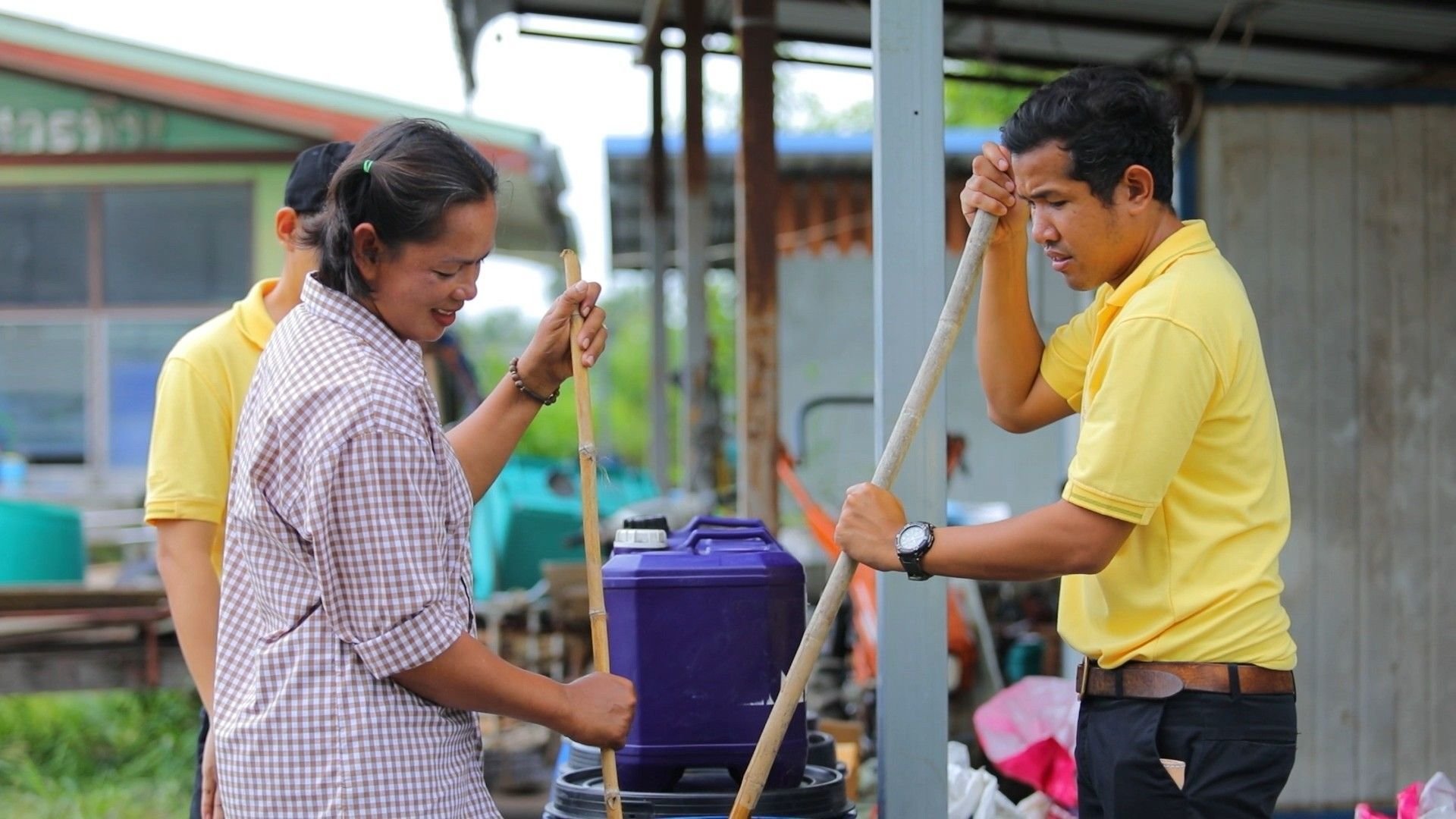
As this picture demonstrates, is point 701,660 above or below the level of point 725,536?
below

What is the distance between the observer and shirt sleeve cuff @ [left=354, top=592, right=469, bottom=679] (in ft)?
6.53

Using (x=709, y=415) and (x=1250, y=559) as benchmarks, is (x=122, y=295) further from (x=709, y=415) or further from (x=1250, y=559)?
(x=1250, y=559)

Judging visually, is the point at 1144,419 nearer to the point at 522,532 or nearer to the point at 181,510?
the point at 181,510

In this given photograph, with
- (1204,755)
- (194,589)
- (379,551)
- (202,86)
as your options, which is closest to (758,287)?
(194,589)

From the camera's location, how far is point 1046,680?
4.30 metres

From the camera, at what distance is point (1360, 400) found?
201 inches

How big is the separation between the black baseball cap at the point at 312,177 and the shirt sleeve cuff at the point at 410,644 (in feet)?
3.42

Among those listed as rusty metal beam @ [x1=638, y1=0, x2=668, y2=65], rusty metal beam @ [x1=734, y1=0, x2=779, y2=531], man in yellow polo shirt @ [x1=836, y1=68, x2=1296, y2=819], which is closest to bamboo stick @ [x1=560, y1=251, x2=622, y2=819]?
man in yellow polo shirt @ [x1=836, y1=68, x2=1296, y2=819]

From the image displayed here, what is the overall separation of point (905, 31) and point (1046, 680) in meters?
2.20

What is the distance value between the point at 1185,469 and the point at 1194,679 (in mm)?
345

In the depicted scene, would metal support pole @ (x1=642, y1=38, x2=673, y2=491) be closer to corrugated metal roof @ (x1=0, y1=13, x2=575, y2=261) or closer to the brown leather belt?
corrugated metal roof @ (x1=0, y1=13, x2=575, y2=261)

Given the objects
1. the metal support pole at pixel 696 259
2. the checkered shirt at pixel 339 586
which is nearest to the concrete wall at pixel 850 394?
the metal support pole at pixel 696 259

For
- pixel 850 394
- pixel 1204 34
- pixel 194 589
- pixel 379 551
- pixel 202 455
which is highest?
pixel 1204 34

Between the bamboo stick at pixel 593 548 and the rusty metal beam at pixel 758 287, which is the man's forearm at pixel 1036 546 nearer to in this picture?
the bamboo stick at pixel 593 548
